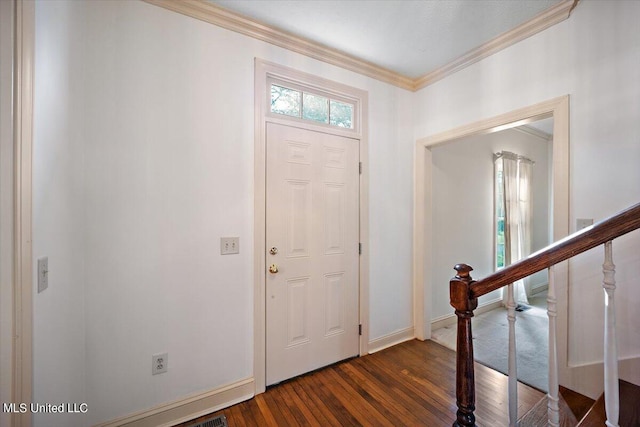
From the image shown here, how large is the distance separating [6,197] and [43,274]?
1.16ft

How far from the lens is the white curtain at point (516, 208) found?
3875 millimetres

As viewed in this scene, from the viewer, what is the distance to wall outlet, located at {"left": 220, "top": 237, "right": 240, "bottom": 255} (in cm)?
182

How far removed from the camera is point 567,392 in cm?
179

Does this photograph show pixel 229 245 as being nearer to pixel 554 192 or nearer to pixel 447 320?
pixel 554 192

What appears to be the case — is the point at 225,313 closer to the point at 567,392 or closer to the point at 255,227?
the point at 255,227

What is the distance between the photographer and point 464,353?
45.2 inches

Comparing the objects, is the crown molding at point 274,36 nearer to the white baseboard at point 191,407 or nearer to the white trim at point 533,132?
the white baseboard at point 191,407

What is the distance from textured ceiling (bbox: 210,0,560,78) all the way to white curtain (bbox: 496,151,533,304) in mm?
2350

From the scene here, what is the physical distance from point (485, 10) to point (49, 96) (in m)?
2.61

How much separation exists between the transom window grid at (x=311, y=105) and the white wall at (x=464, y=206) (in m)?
1.14

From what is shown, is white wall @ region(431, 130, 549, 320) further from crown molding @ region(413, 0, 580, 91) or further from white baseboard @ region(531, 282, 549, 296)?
white baseboard @ region(531, 282, 549, 296)

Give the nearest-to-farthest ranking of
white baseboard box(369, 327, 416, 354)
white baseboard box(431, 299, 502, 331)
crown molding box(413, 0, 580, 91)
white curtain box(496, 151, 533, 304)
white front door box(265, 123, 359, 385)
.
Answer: crown molding box(413, 0, 580, 91) < white front door box(265, 123, 359, 385) < white baseboard box(369, 327, 416, 354) < white baseboard box(431, 299, 502, 331) < white curtain box(496, 151, 533, 304)

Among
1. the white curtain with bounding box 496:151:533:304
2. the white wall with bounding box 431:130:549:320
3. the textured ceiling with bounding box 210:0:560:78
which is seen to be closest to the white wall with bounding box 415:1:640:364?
the textured ceiling with bounding box 210:0:560:78

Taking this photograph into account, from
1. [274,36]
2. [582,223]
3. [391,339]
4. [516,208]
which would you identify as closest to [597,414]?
[582,223]
